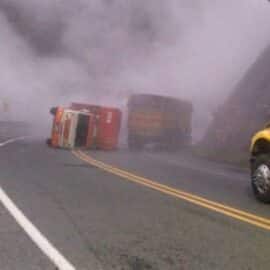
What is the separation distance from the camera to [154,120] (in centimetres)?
2492

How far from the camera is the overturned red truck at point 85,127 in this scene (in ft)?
67.1

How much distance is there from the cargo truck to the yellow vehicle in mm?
15885

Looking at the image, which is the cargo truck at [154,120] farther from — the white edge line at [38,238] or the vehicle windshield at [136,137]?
the white edge line at [38,238]

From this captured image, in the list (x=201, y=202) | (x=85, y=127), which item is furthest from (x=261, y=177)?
(x=85, y=127)

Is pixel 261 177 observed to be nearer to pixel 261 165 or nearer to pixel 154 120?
pixel 261 165

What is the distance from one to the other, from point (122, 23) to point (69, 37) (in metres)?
9.60

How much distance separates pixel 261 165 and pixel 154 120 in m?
16.5

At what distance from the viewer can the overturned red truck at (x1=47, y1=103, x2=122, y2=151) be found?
2045 centimetres

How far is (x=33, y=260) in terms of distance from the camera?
16.3ft

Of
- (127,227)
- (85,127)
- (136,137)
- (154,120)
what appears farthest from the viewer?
(136,137)

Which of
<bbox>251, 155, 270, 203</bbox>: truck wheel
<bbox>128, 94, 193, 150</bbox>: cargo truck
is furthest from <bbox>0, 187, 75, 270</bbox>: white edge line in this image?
<bbox>128, 94, 193, 150</bbox>: cargo truck

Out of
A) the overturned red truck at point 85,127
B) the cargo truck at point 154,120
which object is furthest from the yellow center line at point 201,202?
the cargo truck at point 154,120

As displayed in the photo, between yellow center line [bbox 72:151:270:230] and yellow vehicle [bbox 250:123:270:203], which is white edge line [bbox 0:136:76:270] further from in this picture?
yellow vehicle [bbox 250:123:270:203]

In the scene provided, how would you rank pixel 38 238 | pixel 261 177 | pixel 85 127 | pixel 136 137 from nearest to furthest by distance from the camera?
pixel 38 238 < pixel 261 177 < pixel 85 127 < pixel 136 137
